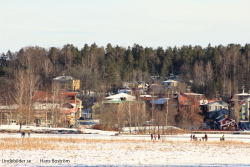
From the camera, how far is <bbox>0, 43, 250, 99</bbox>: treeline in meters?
89.6

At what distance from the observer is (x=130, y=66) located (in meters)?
106

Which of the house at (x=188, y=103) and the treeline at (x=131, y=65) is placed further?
the treeline at (x=131, y=65)

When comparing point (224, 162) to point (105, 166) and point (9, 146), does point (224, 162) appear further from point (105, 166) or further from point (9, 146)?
point (9, 146)

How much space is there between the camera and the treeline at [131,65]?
3529 inches

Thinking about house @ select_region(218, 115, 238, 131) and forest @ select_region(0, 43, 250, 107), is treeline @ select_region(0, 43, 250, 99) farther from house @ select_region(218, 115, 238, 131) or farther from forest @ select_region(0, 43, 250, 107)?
house @ select_region(218, 115, 238, 131)

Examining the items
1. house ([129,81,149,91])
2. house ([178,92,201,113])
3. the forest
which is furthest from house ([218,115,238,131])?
house ([129,81,149,91])

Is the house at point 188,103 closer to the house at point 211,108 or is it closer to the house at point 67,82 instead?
the house at point 211,108

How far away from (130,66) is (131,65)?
1.24ft

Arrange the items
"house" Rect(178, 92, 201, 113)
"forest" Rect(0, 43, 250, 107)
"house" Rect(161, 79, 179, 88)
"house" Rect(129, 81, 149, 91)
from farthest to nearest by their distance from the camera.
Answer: "house" Rect(161, 79, 179, 88), "house" Rect(129, 81, 149, 91), "forest" Rect(0, 43, 250, 107), "house" Rect(178, 92, 201, 113)

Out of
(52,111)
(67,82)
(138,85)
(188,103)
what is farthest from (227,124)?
(67,82)

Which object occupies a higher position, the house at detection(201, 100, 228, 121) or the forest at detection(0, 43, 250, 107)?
the forest at detection(0, 43, 250, 107)

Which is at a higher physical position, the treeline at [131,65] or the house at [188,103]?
the treeline at [131,65]

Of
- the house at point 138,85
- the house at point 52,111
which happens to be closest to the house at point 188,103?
the house at point 52,111

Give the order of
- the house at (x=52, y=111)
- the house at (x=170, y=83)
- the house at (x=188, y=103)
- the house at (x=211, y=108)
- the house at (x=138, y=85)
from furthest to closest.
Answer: the house at (x=170, y=83) < the house at (x=138, y=85) < the house at (x=211, y=108) < the house at (x=188, y=103) < the house at (x=52, y=111)
